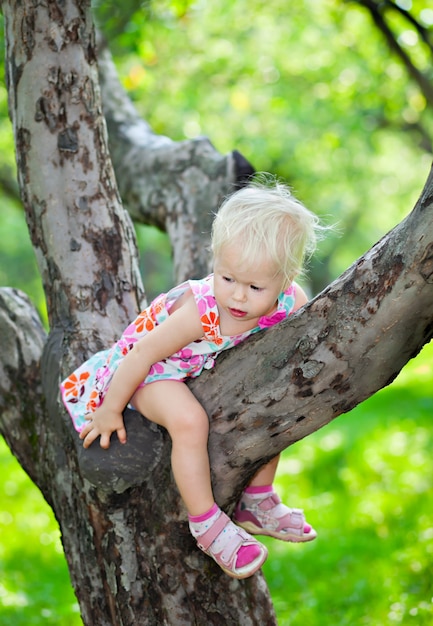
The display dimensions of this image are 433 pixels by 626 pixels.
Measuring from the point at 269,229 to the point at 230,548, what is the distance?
969 mm

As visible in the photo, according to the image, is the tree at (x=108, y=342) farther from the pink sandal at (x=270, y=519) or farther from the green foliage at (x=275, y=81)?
the green foliage at (x=275, y=81)

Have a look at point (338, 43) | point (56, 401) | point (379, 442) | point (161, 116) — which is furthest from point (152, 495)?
point (338, 43)

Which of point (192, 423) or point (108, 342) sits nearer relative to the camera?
point (192, 423)

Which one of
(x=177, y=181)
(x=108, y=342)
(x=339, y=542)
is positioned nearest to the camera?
(x=108, y=342)

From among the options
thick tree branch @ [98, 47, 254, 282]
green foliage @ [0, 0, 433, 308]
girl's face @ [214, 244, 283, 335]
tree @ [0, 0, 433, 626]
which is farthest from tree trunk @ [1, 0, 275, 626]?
green foliage @ [0, 0, 433, 308]

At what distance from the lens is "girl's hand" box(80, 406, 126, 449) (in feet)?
8.05

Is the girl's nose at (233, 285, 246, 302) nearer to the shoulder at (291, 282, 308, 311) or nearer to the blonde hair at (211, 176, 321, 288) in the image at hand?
the blonde hair at (211, 176, 321, 288)

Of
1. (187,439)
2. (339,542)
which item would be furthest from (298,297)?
(339,542)

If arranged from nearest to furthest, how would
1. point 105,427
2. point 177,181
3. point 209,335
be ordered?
point 209,335 → point 105,427 → point 177,181

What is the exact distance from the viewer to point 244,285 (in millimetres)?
2275

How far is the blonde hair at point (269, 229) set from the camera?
2225mm

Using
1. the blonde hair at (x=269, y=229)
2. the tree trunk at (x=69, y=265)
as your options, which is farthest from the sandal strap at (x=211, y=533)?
the blonde hair at (x=269, y=229)

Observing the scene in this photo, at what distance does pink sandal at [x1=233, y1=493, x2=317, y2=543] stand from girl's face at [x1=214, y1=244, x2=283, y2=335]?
78 cm

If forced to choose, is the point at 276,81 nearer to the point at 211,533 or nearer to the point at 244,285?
the point at 244,285
